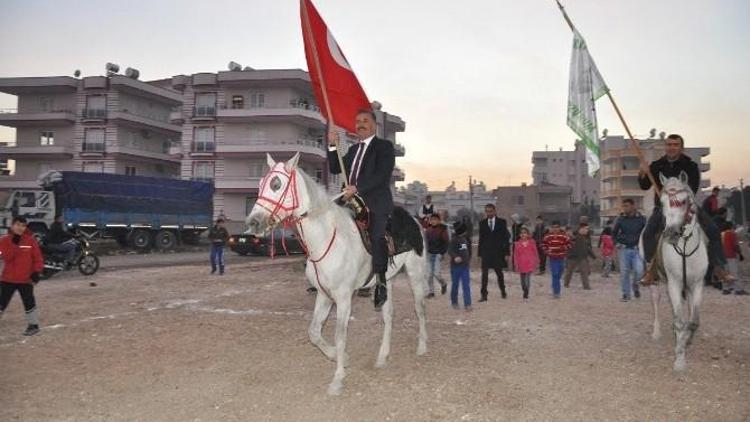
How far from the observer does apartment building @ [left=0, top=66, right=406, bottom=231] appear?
49134 mm

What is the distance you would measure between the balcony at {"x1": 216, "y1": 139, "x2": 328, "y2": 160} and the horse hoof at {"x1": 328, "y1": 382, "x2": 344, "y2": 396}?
4273cm

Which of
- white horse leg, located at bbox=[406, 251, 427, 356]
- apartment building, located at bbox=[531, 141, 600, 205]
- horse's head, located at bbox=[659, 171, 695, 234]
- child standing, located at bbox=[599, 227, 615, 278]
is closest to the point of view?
horse's head, located at bbox=[659, 171, 695, 234]

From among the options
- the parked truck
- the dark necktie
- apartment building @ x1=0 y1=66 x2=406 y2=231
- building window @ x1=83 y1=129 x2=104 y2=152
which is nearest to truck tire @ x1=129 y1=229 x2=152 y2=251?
the parked truck

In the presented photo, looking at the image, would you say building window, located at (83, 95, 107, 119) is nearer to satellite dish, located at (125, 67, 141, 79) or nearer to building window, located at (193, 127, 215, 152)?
satellite dish, located at (125, 67, 141, 79)

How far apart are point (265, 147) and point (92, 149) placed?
19.7 metres

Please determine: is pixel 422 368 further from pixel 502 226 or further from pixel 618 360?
pixel 502 226

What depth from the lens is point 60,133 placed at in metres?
55.0

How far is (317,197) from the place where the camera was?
19.1ft

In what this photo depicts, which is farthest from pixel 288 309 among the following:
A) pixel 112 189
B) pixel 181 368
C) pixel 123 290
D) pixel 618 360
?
pixel 112 189

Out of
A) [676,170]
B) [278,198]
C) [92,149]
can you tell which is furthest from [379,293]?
[92,149]

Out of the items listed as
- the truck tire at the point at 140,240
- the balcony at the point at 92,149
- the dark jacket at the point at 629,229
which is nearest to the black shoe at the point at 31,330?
the dark jacket at the point at 629,229

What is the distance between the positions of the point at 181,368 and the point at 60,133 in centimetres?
5837

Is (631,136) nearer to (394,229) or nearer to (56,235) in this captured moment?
(394,229)

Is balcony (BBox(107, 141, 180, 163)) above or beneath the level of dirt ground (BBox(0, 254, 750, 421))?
above
